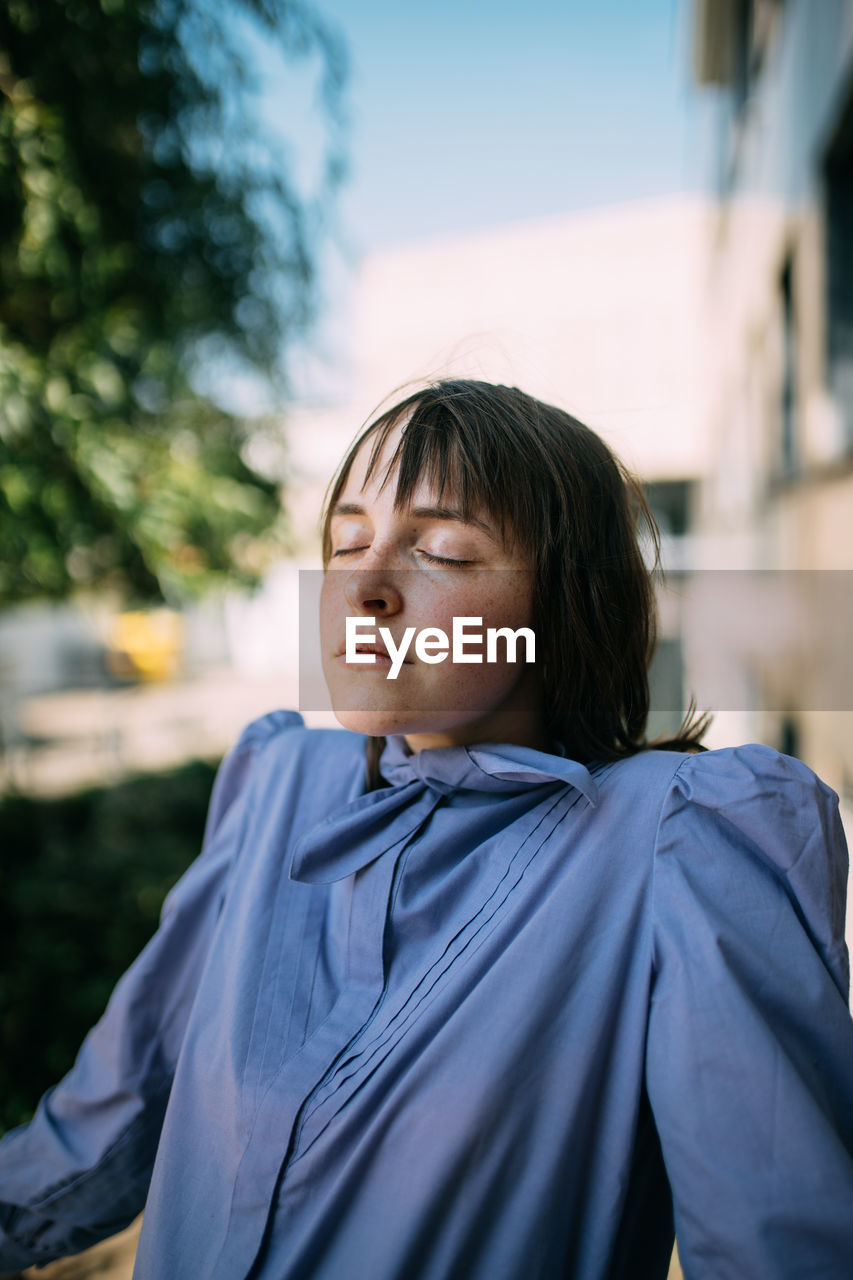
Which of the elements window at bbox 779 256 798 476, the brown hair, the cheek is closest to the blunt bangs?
the brown hair

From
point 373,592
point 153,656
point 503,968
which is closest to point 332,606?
point 373,592

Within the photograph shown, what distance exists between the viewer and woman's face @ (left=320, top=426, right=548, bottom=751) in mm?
920

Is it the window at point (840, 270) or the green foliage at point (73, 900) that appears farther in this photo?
the window at point (840, 270)

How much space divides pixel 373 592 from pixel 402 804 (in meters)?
0.27

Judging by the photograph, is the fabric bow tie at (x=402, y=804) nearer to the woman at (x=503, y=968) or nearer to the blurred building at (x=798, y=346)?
the woman at (x=503, y=968)

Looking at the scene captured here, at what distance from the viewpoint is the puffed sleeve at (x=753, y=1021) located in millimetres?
714

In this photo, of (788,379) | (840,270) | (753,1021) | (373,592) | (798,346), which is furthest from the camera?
(788,379)

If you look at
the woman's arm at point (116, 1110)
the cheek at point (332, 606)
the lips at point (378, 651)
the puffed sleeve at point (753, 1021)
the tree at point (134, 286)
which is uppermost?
the tree at point (134, 286)

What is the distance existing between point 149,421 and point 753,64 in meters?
5.44

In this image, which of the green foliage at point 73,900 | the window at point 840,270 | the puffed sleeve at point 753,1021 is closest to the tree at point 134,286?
the green foliage at point 73,900

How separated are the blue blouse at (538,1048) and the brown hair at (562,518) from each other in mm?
130

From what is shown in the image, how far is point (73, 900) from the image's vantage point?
3537 millimetres

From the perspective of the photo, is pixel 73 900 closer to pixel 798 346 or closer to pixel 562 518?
pixel 562 518

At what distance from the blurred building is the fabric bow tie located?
7.42 feet
